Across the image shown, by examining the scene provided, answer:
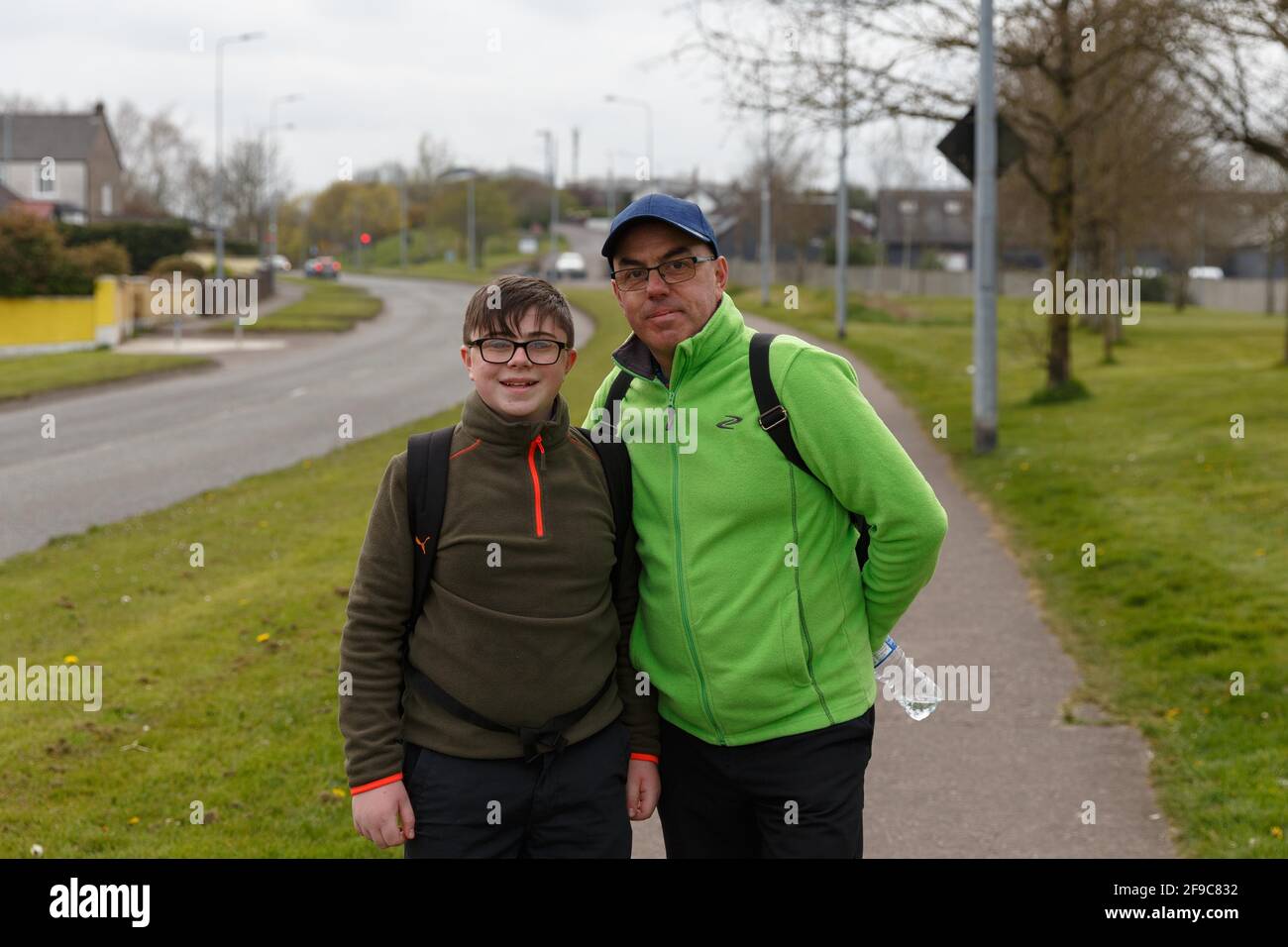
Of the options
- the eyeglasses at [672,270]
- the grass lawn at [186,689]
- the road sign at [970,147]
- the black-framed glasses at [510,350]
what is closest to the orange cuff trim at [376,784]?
the black-framed glasses at [510,350]

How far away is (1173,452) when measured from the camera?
47.7 ft

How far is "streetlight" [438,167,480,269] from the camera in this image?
77938 mm

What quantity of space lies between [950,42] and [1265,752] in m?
12.4

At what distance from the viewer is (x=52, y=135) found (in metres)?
80.7

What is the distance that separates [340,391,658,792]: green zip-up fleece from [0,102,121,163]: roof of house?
8421 centimetres

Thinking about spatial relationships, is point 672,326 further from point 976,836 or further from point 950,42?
point 950,42

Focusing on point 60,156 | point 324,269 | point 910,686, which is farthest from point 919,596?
point 60,156

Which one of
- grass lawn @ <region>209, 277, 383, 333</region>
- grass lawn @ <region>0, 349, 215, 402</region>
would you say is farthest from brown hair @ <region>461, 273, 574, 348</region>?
grass lawn @ <region>209, 277, 383, 333</region>

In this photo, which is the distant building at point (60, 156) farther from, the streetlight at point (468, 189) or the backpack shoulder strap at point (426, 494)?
the backpack shoulder strap at point (426, 494)

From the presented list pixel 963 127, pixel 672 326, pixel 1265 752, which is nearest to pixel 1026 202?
pixel 963 127

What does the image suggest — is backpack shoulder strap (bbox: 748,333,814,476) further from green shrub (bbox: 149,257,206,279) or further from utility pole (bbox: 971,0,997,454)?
green shrub (bbox: 149,257,206,279)

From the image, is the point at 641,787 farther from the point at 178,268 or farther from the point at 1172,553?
the point at 178,268

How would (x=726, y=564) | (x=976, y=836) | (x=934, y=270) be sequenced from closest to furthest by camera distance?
(x=726, y=564) < (x=976, y=836) < (x=934, y=270)

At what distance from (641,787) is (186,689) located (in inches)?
162
